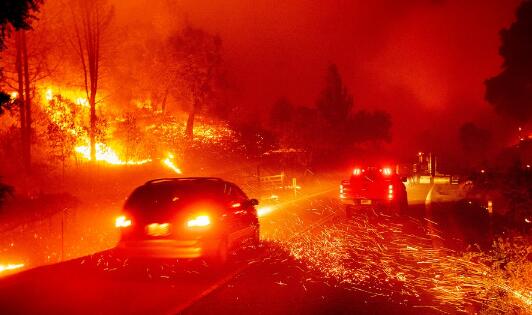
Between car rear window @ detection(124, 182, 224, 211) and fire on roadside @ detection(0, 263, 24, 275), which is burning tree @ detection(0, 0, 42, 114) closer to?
car rear window @ detection(124, 182, 224, 211)

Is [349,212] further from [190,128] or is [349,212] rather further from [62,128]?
[190,128]

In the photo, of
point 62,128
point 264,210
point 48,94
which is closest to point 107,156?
point 48,94

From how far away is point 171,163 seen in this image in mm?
36938

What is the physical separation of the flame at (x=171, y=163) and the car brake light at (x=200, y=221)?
26247mm

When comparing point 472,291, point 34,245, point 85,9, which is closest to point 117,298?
point 472,291

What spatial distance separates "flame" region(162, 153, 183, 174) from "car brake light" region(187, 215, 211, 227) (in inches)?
1033

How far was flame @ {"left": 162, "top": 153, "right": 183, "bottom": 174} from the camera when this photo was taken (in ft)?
118

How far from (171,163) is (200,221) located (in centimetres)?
2792

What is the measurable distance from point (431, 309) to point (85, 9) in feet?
79.1

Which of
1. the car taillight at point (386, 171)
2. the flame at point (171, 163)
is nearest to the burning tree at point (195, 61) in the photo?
the flame at point (171, 163)

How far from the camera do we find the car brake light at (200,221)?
9.46 metres

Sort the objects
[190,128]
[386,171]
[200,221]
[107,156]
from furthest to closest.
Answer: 1. [190,128]
2. [107,156]
3. [386,171]
4. [200,221]

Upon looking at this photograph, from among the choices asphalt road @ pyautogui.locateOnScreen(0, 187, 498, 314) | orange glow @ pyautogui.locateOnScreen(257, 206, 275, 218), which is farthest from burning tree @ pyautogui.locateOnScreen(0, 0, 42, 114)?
orange glow @ pyautogui.locateOnScreen(257, 206, 275, 218)

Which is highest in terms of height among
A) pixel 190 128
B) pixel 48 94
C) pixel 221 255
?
pixel 48 94
